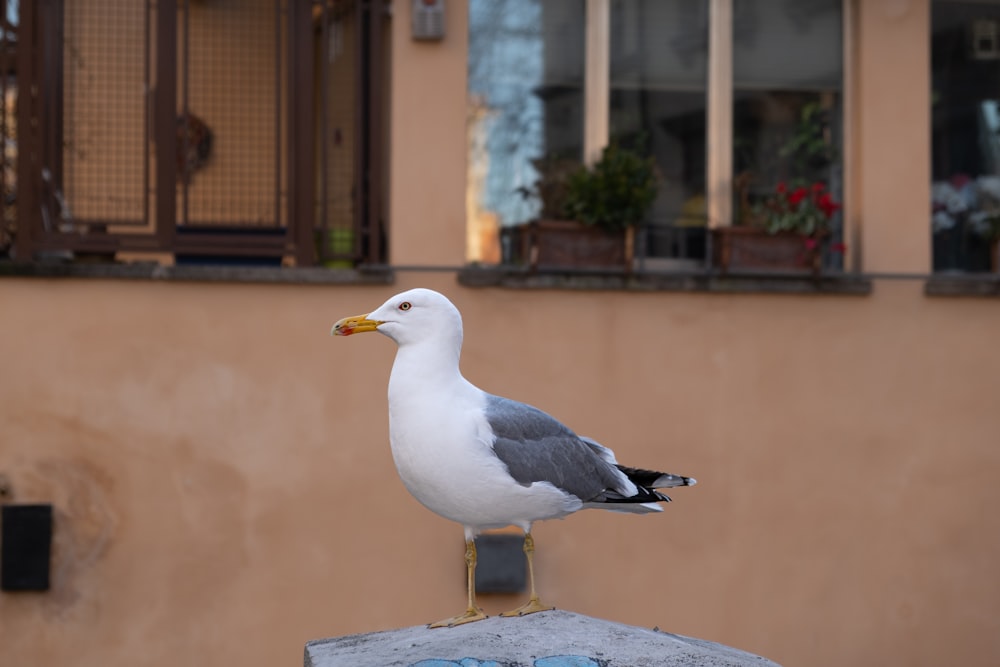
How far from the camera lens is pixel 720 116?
10.1 metres

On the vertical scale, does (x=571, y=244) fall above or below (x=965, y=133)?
below

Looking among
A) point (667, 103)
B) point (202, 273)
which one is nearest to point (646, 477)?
point (202, 273)

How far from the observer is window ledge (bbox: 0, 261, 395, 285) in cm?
896

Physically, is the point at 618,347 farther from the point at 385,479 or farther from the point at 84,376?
the point at 84,376

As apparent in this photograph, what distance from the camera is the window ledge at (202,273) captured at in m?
8.96

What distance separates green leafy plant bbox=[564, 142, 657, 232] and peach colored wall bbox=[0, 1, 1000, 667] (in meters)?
0.52

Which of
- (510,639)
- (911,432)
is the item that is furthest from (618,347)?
(510,639)

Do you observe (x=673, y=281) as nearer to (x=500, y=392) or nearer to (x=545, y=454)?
(x=500, y=392)

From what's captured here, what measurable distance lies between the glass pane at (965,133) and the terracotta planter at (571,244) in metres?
2.53

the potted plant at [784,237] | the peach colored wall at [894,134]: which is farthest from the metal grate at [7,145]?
the peach colored wall at [894,134]

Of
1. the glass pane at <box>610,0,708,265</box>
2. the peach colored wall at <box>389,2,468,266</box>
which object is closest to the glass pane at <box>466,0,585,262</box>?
the glass pane at <box>610,0,708,265</box>

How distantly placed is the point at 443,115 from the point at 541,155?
83 centimetres

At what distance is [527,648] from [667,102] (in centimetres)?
597

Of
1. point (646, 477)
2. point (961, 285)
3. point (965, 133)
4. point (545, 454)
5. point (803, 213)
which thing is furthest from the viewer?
point (965, 133)
